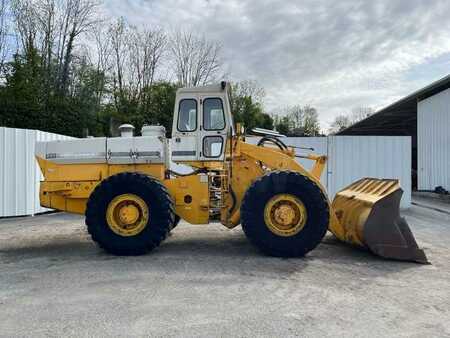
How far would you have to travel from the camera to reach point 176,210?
6.41 m

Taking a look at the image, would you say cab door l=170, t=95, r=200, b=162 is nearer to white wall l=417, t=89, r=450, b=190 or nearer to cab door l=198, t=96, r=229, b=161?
cab door l=198, t=96, r=229, b=161

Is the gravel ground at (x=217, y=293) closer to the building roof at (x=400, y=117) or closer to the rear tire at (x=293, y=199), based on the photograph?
the rear tire at (x=293, y=199)

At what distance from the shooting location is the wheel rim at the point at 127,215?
236 inches

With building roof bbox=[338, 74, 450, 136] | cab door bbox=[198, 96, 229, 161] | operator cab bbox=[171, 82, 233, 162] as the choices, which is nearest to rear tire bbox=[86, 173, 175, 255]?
operator cab bbox=[171, 82, 233, 162]

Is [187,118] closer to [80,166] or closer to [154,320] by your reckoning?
[80,166]

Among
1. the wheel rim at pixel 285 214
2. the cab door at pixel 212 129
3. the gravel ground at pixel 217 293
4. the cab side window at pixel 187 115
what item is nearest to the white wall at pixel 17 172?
the gravel ground at pixel 217 293

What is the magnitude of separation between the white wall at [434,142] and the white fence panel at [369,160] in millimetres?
4186

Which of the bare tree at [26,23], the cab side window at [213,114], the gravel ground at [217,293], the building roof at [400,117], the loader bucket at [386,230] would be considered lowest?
the gravel ground at [217,293]

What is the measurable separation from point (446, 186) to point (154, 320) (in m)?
15.4

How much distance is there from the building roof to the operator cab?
11716 mm

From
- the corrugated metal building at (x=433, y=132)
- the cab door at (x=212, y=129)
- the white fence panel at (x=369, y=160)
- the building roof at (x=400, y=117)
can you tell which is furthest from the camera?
the building roof at (x=400, y=117)

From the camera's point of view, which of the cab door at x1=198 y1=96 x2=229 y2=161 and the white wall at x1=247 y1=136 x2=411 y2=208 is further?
the white wall at x1=247 y1=136 x2=411 y2=208

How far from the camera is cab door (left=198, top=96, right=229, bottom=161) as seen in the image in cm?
648

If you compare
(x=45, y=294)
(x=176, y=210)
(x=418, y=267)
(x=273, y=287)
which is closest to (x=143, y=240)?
(x=176, y=210)
